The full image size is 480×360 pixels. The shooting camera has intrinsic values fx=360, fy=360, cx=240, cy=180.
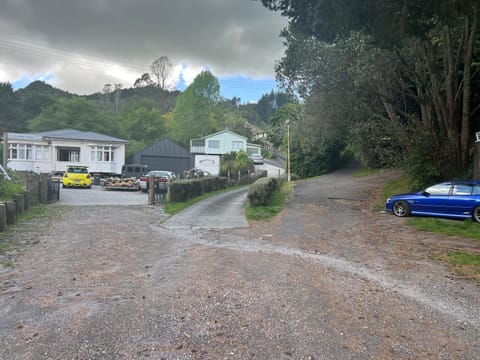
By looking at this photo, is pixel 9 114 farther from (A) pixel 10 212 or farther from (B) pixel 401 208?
(B) pixel 401 208

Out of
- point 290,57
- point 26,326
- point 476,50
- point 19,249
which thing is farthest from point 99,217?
point 476,50

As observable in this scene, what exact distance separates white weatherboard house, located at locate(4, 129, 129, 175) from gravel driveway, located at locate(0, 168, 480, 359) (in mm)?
25833

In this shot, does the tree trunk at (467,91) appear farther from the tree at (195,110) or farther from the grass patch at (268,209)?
the tree at (195,110)

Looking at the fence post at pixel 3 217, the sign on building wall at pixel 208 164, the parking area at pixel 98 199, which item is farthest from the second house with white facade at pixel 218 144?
the fence post at pixel 3 217

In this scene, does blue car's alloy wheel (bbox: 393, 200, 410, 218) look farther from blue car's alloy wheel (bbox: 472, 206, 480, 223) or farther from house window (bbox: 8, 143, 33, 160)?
house window (bbox: 8, 143, 33, 160)

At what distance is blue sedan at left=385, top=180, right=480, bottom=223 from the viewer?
10.6 m

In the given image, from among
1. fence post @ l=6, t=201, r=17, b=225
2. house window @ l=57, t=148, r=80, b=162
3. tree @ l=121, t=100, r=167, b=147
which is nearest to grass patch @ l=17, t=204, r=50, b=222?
fence post @ l=6, t=201, r=17, b=225

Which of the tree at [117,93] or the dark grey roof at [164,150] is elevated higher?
the tree at [117,93]

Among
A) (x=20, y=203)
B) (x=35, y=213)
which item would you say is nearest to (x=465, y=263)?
(x=20, y=203)

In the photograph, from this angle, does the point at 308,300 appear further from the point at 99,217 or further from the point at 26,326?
the point at 99,217

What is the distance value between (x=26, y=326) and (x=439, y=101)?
16067mm

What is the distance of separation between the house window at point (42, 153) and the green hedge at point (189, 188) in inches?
725

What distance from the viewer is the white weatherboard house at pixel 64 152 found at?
105ft

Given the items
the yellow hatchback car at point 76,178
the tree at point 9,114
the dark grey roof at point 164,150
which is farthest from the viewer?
the tree at point 9,114
